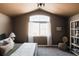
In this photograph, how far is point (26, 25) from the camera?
4.26 ft

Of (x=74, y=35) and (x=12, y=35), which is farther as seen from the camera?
(x=74, y=35)

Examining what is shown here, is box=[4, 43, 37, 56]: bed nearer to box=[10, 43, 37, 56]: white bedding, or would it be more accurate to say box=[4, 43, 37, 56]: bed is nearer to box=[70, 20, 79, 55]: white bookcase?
box=[10, 43, 37, 56]: white bedding

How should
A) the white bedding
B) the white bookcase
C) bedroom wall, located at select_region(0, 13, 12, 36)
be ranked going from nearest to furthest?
bedroom wall, located at select_region(0, 13, 12, 36), the white bedding, the white bookcase

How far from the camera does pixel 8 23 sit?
1202mm

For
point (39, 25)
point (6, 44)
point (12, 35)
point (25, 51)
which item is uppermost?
point (39, 25)

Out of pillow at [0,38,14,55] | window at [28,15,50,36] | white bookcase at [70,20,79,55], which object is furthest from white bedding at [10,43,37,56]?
white bookcase at [70,20,79,55]

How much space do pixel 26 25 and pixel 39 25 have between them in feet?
0.56

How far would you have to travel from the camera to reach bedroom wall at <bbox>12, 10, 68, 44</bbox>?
4.18ft

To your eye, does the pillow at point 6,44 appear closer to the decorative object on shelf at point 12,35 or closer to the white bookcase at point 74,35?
the decorative object on shelf at point 12,35

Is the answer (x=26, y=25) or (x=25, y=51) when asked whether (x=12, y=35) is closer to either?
(x=26, y=25)

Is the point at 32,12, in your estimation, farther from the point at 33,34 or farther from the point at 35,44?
the point at 35,44

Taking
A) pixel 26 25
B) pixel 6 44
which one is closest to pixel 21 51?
pixel 6 44

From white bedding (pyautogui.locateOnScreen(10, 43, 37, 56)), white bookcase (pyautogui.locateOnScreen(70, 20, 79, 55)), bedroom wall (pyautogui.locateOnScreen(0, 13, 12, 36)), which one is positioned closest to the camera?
bedroom wall (pyautogui.locateOnScreen(0, 13, 12, 36))

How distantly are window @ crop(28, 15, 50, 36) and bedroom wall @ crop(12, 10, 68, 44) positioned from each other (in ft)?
0.17
